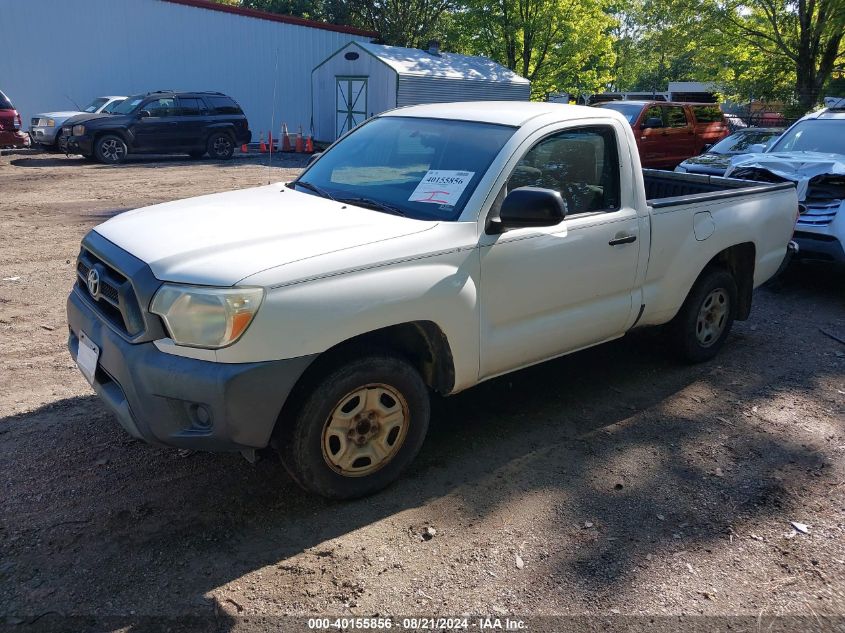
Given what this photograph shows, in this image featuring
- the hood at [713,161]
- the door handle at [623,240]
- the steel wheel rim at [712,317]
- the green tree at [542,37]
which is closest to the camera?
the door handle at [623,240]

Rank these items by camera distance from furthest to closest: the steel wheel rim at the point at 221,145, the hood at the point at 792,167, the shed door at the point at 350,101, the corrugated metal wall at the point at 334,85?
the shed door at the point at 350,101 → the corrugated metal wall at the point at 334,85 → the steel wheel rim at the point at 221,145 → the hood at the point at 792,167

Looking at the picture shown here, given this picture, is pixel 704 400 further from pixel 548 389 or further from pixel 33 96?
pixel 33 96

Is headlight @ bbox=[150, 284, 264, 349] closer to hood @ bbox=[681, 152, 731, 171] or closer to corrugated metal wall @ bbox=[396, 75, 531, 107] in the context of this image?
hood @ bbox=[681, 152, 731, 171]

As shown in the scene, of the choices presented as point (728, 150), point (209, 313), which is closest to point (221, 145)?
point (728, 150)

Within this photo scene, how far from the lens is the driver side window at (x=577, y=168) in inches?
154

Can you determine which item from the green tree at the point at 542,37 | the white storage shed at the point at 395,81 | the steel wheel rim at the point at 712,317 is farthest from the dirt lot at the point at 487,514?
the green tree at the point at 542,37

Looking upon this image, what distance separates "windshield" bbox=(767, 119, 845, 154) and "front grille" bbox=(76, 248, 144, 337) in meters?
7.91

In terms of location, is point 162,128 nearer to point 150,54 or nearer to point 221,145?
point 221,145

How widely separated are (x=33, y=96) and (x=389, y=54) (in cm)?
1115

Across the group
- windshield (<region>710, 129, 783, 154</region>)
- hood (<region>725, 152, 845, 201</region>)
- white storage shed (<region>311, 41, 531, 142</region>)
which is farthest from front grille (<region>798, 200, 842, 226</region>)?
white storage shed (<region>311, 41, 531, 142</region>)

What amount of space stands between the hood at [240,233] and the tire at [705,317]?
2485 millimetres

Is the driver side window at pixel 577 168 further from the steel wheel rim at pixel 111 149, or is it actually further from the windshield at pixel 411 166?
the steel wheel rim at pixel 111 149

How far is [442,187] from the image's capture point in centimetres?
371

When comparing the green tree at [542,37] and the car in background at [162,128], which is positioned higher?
the green tree at [542,37]
